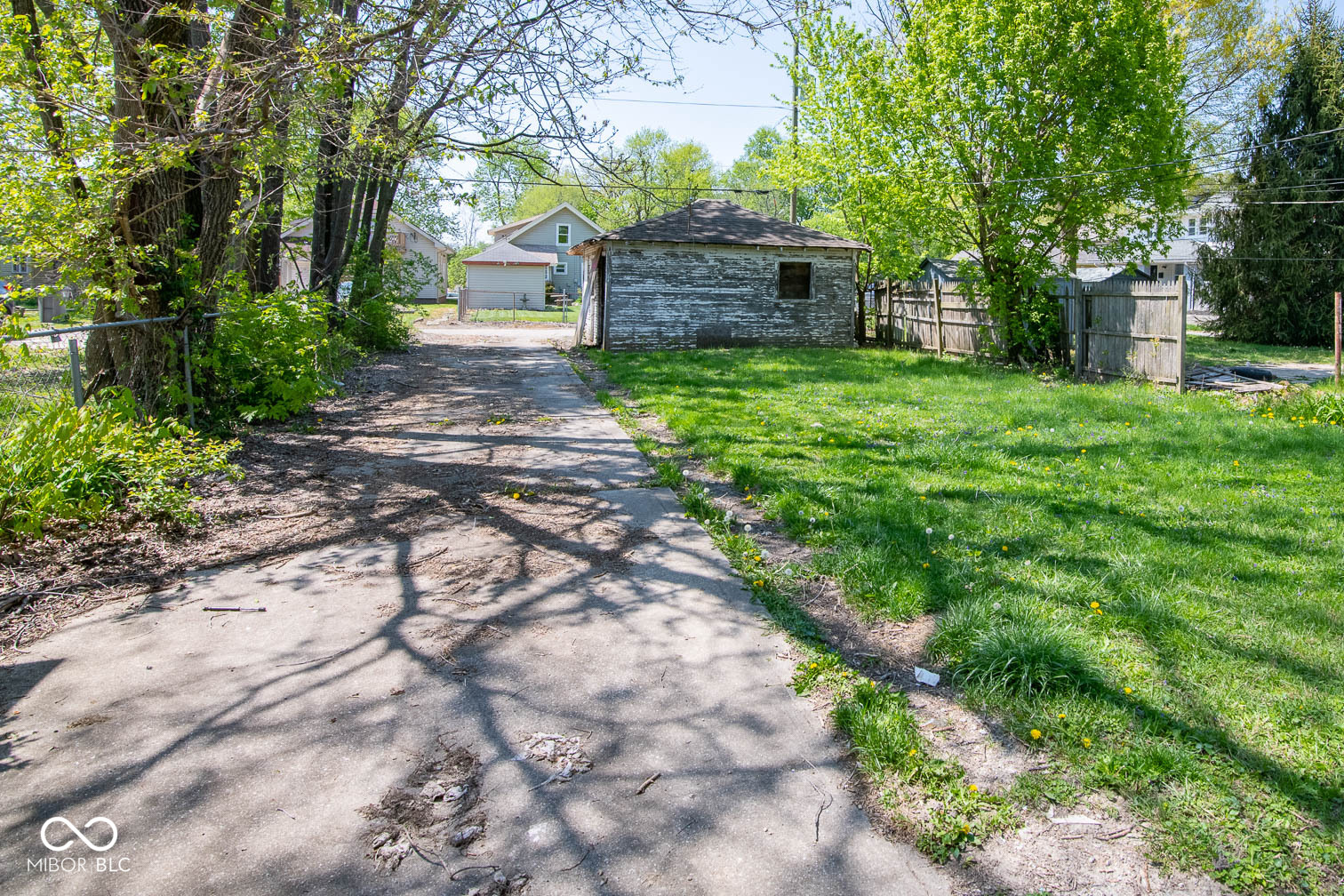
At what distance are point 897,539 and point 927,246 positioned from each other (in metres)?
13.8

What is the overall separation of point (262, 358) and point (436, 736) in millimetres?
7369

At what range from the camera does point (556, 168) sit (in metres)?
7.22

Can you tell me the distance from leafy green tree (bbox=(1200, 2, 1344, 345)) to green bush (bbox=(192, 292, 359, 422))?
26.7 metres

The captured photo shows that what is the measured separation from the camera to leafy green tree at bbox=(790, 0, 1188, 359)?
1408 centimetres

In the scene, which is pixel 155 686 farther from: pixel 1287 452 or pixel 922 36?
pixel 922 36

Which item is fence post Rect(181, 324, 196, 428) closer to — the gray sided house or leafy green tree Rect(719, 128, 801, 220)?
the gray sided house

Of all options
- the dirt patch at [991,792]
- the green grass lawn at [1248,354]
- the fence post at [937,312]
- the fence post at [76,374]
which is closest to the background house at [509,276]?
the fence post at [937,312]

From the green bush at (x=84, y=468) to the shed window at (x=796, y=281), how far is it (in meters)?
16.7

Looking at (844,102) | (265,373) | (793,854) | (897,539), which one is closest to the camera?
(793,854)

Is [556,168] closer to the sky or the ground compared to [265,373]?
closer to the sky

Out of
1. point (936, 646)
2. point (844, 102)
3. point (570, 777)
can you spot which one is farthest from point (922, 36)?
point (570, 777)

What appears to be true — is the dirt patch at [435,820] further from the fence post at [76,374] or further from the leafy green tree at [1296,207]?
the leafy green tree at [1296,207]

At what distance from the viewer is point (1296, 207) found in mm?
24281

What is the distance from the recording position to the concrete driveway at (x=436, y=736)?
2.51 metres
